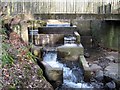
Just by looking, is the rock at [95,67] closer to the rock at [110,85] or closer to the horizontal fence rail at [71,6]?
the rock at [110,85]

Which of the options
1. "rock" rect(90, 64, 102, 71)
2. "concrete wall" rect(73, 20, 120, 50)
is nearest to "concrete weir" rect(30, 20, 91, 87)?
"rock" rect(90, 64, 102, 71)

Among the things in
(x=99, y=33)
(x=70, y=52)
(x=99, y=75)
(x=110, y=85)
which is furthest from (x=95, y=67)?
(x=99, y=33)

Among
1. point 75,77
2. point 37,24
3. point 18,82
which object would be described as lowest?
point 75,77

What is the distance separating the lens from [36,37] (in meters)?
14.1

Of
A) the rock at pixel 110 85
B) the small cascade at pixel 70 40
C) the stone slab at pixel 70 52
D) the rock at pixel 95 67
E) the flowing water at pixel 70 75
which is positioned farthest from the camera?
the small cascade at pixel 70 40

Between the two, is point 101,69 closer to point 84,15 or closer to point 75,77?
point 75,77

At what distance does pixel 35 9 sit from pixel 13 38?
516 cm

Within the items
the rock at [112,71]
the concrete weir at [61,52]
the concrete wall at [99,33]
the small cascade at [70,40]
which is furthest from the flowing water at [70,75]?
the concrete wall at [99,33]

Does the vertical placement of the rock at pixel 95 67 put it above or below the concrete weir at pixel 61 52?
below

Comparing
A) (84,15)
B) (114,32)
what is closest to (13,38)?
(84,15)

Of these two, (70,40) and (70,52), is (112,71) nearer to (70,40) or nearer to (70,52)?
(70,52)

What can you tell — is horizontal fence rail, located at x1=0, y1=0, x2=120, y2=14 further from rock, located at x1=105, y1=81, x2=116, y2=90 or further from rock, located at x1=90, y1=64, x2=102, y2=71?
rock, located at x1=105, y1=81, x2=116, y2=90

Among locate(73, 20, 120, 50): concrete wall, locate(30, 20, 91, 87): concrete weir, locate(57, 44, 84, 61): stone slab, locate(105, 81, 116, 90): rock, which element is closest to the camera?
locate(105, 81, 116, 90): rock

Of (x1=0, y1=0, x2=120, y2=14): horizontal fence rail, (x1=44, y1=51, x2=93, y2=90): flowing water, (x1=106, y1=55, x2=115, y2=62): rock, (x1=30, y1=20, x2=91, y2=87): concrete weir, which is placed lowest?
(x1=44, y1=51, x2=93, y2=90): flowing water
